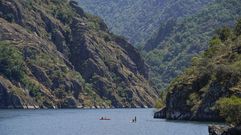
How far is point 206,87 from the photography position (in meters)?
173

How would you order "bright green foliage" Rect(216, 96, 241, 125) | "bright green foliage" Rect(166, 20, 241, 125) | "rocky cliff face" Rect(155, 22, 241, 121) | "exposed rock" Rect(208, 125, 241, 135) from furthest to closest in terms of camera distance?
"rocky cliff face" Rect(155, 22, 241, 121) < "bright green foliage" Rect(166, 20, 241, 125) < "bright green foliage" Rect(216, 96, 241, 125) < "exposed rock" Rect(208, 125, 241, 135)

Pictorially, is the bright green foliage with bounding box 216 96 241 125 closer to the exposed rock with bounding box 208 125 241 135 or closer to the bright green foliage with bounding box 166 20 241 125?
the exposed rock with bounding box 208 125 241 135

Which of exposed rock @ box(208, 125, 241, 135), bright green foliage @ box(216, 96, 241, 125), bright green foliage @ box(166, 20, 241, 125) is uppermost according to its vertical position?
bright green foliage @ box(166, 20, 241, 125)

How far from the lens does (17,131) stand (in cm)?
13538

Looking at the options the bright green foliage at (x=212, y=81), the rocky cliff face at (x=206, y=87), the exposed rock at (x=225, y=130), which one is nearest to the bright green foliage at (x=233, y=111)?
the exposed rock at (x=225, y=130)

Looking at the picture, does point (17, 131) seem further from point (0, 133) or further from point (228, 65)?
point (228, 65)

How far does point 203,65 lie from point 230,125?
270 ft

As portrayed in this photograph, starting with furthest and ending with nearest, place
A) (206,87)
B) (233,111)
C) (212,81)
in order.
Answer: (206,87)
(212,81)
(233,111)

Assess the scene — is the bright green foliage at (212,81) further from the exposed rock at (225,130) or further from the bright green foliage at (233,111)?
the exposed rock at (225,130)

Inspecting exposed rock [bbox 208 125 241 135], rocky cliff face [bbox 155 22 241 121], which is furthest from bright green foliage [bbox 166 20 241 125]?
exposed rock [bbox 208 125 241 135]

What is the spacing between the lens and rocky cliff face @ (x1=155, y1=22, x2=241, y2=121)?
16145 cm

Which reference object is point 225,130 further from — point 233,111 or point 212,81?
point 212,81

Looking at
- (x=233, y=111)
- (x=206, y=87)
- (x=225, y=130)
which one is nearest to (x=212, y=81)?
(x=206, y=87)

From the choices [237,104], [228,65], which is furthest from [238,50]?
[237,104]
